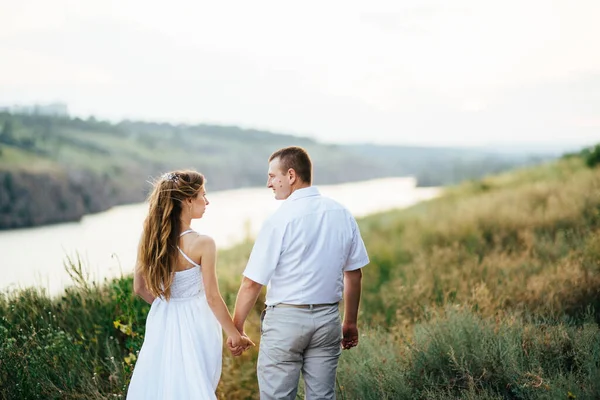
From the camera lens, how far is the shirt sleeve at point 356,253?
3.53 m

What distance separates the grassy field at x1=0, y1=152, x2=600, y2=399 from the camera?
418 cm

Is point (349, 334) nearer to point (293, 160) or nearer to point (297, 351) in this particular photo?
point (297, 351)

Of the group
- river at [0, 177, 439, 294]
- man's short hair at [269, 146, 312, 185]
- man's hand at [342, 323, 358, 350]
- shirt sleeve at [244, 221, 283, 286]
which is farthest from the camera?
river at [0, 177, 439, 294]

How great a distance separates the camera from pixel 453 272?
7.75 m

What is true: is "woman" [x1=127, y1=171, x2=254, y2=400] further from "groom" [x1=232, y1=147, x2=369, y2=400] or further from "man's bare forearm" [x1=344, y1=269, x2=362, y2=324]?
"man's bare forearm" [x1=344, y1=269, x2=362, y2=324]

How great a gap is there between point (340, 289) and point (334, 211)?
529 mm

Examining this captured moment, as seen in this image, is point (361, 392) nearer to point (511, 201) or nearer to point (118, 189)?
point (511, 201)

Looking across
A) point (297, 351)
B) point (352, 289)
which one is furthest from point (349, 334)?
point (297, 351)

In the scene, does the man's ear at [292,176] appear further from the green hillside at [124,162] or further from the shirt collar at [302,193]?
the green hillside at [124,162]

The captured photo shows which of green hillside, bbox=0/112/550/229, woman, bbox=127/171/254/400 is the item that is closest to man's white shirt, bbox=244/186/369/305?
woman, bbox=127/171/254/400

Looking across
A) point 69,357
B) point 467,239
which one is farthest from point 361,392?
point 467,239

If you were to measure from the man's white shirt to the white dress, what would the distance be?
19.0 inches

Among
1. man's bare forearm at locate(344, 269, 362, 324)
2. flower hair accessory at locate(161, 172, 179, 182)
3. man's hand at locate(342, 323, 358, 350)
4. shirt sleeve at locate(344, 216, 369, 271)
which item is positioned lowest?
man's hand at locate(342, 323, 358, 350)

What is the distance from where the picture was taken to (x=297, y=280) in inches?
131
